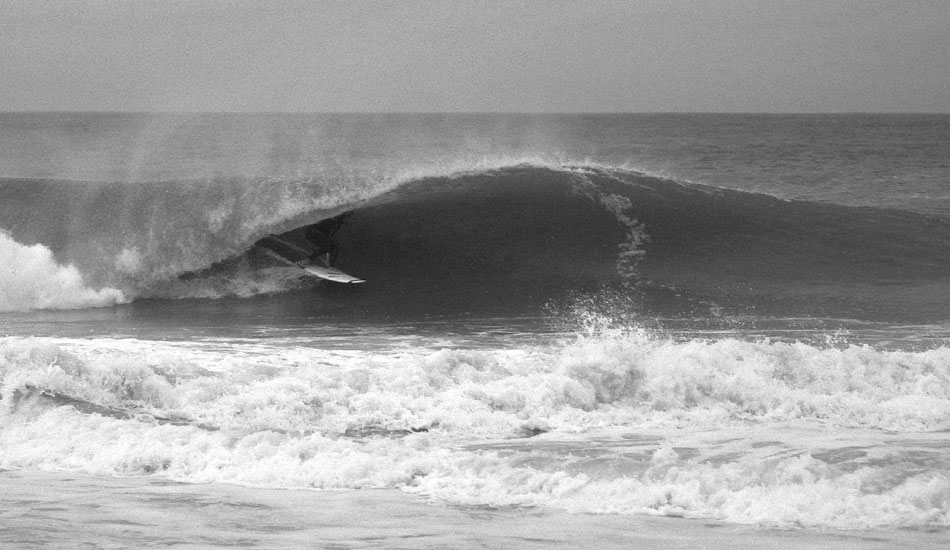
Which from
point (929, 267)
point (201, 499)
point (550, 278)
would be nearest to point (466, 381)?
point (201, 499)

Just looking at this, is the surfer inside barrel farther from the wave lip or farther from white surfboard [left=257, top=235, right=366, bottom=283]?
the wave lip

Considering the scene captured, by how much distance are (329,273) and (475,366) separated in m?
5.69

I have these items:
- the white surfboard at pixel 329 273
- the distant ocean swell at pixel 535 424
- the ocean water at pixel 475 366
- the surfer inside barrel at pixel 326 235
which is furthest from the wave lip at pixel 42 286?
the distant ocean swell at pixel 535 424

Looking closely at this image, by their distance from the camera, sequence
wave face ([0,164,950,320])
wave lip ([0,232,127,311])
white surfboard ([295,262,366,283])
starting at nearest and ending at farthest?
wave face ([0,164,950,320])
wave lip ([0,232,127,311])
white surfboard ([295,262,366,283])

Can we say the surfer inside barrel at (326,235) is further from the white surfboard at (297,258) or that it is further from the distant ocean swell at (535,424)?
the distant ocean swell at (535,424)

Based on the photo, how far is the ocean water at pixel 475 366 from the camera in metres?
5.69

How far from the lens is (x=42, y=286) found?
13.4 m

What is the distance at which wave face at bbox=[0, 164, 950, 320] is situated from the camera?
12.9m

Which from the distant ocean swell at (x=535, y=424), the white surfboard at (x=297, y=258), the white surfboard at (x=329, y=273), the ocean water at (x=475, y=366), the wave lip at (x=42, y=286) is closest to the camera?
the ocean water at (x=475, y=366)

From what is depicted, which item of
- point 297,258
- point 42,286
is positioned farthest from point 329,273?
point 42,286

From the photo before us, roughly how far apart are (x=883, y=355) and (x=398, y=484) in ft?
16.0

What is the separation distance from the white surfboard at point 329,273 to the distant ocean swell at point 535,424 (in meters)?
3.95

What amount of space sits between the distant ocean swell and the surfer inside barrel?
4856 millimetres

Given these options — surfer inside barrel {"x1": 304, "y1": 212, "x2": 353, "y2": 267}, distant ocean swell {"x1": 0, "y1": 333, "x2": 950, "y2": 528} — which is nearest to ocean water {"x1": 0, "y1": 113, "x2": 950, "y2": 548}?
distant ocean swell {"x1": 0, "y1": 333, "x2": 950, "y2": 528}
